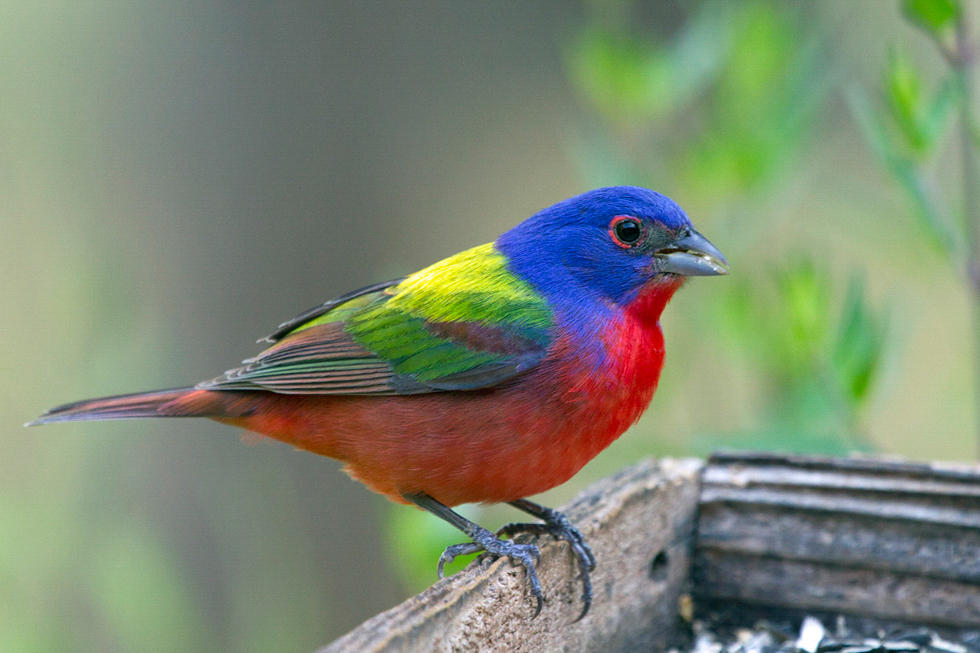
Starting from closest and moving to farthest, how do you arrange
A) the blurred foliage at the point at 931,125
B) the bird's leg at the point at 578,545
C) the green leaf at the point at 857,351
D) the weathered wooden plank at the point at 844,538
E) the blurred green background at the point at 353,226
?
the bird's leg at the point at 578,545, the weathered wooden plank at the point at 844,538, the blurred foliage at the point at 931,125, the green leaf at the point at 857,351, the blurred green background at the point at 353,226

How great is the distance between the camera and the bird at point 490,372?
2.94 metres

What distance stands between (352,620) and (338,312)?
Answer: 3.48 m

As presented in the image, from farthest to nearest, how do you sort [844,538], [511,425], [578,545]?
[844,538] → [511,425] → [578,545]

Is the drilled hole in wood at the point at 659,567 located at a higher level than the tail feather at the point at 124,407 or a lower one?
lower

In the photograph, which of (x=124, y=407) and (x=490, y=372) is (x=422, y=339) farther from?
(x=124, y=407)

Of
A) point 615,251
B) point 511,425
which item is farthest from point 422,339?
point 615,251

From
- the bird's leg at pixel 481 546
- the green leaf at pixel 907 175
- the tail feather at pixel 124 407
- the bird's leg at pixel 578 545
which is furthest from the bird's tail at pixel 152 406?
the green leaf at pixel 907 175

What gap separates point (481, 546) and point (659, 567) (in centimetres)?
57

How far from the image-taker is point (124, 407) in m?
3.44

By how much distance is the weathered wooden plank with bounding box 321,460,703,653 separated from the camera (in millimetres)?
2119

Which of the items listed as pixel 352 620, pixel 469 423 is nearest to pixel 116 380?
pixel 469 423

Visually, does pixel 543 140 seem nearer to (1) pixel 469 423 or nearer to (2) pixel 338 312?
(2) pixel 338 312

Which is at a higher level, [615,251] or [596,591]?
[615,251]

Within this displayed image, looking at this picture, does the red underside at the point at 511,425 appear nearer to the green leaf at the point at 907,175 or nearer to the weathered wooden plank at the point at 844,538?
the weathered wooden plank at the point at 844,538
